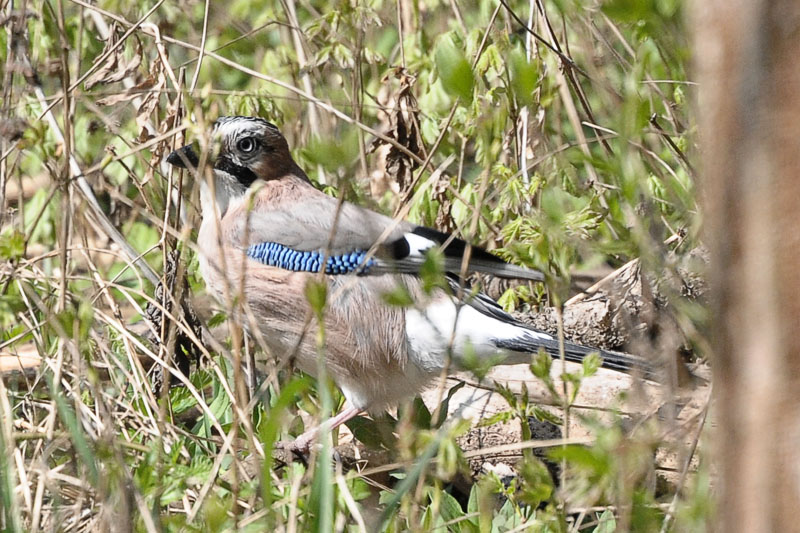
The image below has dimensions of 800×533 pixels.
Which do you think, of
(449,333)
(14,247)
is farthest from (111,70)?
(449,333)

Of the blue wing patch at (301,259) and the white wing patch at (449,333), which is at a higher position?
the blue wing patch at (301,259)

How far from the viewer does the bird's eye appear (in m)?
3.76

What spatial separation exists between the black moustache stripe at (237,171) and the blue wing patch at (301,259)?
0.32 m

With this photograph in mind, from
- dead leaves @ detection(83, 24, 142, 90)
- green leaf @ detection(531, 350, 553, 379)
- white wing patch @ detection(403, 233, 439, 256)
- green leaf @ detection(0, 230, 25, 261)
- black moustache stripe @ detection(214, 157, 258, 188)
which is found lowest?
green leaf @ detection(531, 350, 553, 379)

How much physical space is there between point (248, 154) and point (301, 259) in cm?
51

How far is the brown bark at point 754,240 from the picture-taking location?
41.1 inches

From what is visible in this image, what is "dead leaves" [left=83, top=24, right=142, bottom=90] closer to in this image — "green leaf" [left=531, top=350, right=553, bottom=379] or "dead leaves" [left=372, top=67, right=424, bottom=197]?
"dead leaves" [left=372, top=67, right=424, bottom=197]

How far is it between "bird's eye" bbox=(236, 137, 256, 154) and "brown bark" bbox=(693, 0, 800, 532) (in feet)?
9.12

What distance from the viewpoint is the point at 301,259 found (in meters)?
3.54

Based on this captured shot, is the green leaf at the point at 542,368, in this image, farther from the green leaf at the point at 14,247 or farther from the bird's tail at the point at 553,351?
the green leaf at the point at 14,247

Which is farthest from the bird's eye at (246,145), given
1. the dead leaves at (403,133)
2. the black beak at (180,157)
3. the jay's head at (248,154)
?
the dead leaves at (403,133)

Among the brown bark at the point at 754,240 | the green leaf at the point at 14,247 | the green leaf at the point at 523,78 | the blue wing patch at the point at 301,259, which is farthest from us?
the blue wing patch at the point at 301,259

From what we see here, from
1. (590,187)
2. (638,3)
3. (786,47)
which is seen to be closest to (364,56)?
(590,187)

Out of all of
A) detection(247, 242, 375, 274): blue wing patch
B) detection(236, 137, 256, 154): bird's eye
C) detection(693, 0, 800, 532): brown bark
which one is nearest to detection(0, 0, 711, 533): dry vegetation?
detection(236, 137, 256, 154): bird's eye
